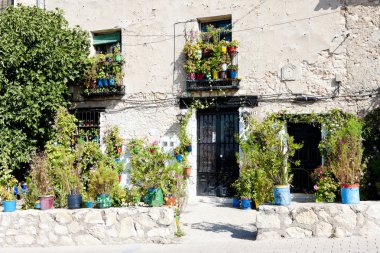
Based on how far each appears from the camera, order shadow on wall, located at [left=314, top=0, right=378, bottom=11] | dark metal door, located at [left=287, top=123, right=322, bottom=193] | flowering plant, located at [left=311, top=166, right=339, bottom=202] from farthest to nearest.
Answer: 1. dark metal door, located at [left=287, top=123, right=322, bottom=193]
2. shadow on wall, located at [left=314, top=0, right=378, bottom=11]
3. flowering plant, located at [left=311, top=166, right=339, bottom=202]

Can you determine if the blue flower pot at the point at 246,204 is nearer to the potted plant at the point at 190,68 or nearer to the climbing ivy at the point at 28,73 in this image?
the potted plant at the point at 190,68

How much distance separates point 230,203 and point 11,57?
6.77m

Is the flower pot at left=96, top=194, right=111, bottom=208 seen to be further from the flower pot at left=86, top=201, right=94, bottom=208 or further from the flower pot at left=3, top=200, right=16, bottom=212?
the flower pot at left=3, top=200, right=16, bottom=212

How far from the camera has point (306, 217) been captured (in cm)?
665

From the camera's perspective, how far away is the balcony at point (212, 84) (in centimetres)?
1069

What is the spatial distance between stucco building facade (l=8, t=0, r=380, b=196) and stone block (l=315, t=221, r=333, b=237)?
3796mm

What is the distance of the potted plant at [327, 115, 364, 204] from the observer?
21.8ft

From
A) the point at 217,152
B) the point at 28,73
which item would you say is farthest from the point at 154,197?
the point at 28,73

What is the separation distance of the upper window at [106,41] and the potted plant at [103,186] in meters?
5.82

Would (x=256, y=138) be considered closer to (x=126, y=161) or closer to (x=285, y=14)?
(x=285, y=14)

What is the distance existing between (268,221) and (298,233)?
1.68 feet

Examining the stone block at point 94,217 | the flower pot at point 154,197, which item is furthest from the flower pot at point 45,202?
the flower pot at point 154,197

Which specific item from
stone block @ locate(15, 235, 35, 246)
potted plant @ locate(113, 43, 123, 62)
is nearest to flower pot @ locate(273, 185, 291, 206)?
stone block @ locate(15, 235, 35, 246)

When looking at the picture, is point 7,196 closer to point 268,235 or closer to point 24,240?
point 24,240
